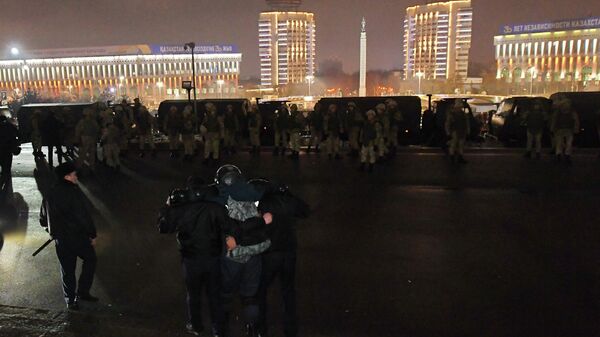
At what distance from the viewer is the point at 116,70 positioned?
433 feet

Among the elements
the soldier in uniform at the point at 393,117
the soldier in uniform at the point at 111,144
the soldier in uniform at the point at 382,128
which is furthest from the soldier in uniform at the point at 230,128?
the soldier in uniform at the point at 393,117

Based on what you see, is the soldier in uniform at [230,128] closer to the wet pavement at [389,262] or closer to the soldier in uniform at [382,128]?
the wet pavement at [389,262]

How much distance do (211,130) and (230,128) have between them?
162cm

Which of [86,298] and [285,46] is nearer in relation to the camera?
[86,298]

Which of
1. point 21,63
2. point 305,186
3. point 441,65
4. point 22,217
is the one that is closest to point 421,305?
point 305,186

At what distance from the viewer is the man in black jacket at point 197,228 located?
440 cm

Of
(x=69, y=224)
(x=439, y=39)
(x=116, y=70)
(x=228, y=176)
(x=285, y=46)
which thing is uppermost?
(x=439, y=39)

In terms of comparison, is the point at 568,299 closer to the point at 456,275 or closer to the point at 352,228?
the point at 456,275

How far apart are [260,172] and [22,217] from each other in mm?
6007

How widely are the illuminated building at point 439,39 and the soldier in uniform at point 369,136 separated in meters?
154

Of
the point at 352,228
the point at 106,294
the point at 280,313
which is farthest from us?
the point at 352,228

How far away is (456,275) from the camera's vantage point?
6.30 m

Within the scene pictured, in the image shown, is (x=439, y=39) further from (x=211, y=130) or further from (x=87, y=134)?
(x=87, y=134)

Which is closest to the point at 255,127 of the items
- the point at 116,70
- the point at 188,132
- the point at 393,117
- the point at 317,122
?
the point at 317,122
